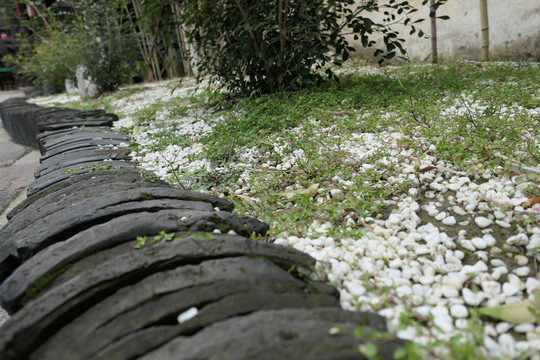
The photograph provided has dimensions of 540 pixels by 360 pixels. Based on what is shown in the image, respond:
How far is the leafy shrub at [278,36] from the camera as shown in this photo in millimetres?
3750

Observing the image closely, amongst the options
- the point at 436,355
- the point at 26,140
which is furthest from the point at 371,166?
the point at 26,140

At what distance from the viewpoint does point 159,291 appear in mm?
1109

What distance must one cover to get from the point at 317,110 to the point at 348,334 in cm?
235

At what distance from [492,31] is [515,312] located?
513cm

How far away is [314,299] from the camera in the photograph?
3.79 ft

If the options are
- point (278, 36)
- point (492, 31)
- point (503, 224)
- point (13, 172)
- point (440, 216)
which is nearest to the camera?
point (503, 224)

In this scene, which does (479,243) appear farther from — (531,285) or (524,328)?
(524,328)

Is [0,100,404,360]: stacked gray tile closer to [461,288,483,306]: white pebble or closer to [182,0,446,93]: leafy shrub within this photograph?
[461,288,483,306]: white pebble

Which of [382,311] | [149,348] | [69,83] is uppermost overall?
[69,83]

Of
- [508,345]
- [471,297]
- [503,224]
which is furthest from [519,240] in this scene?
[508,345]

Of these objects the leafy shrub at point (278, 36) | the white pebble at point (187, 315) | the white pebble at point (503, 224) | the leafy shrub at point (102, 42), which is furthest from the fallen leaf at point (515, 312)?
the leafy shrub at point (102, 42)

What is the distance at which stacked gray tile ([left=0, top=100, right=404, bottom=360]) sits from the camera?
0.94 metres

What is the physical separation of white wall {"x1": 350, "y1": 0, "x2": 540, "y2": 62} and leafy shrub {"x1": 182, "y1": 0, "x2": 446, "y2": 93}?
3.57 ft

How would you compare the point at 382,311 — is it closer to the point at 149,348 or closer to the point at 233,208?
the point at 149,348
